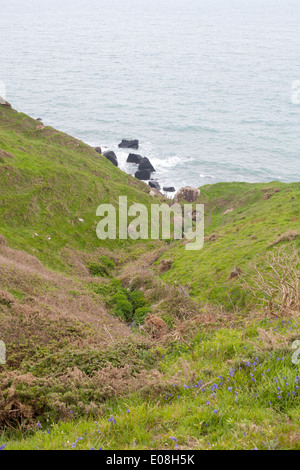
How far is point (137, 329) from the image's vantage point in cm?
1970

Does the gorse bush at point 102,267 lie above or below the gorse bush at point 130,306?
above

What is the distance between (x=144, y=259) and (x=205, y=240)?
598 cm

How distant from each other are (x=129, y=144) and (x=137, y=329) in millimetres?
Answer: 72191

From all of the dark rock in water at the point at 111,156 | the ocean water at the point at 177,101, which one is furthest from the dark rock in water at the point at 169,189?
the dark rock in water at the point at 111,156

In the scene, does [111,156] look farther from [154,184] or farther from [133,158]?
[154,184]

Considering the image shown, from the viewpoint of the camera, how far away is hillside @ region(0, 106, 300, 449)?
6324 mm

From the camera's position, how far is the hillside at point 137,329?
6.32m

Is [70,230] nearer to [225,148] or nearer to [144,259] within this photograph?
[144,259]

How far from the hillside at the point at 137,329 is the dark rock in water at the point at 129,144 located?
4748 cm

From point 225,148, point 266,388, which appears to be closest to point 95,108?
point 225,148

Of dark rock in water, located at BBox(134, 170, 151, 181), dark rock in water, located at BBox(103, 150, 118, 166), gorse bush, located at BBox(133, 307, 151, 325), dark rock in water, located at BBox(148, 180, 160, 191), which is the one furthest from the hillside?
dark rock in water, located at BBox(103, 150, 118, 166)

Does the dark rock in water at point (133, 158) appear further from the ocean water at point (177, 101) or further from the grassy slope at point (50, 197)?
the grassy slope at point (50, 197)

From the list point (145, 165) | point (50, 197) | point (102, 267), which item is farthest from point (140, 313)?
point (145, 165)

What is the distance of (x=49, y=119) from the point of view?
330 feet
